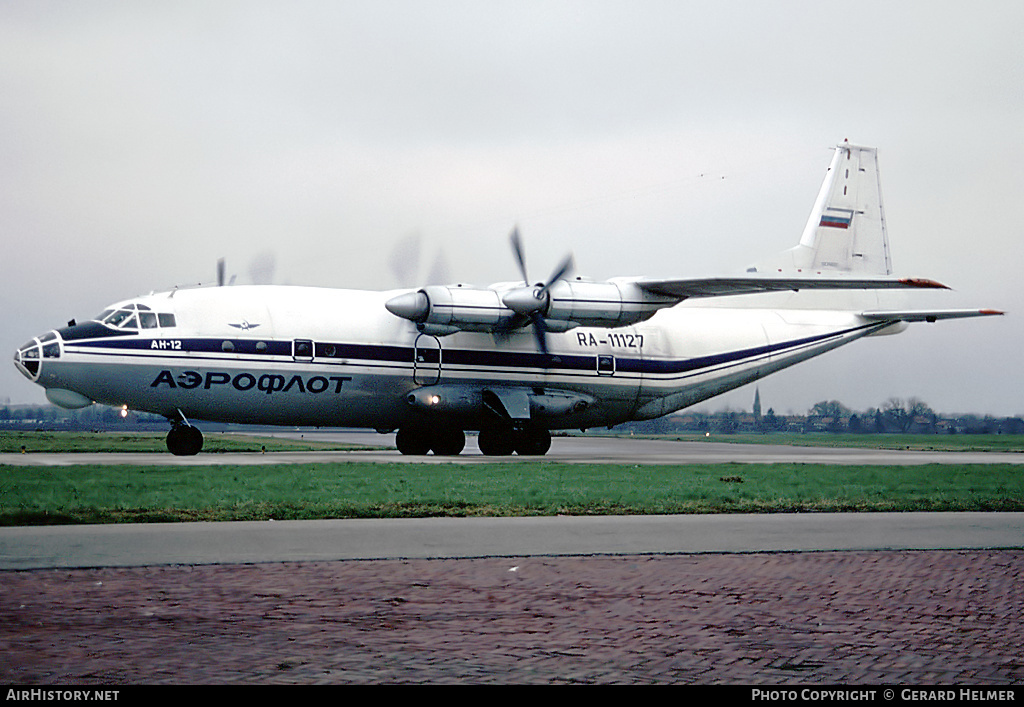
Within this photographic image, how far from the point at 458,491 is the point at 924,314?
2527 centimetres

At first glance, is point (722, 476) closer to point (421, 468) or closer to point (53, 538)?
point (421, 468)

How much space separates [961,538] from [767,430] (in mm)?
72741

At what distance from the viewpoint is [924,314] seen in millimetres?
38562

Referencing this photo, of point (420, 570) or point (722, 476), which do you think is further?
point (722, 476)

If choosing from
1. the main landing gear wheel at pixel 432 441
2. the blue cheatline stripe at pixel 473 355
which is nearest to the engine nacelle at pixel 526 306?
the blue cheatline stripe at pixel 473 355

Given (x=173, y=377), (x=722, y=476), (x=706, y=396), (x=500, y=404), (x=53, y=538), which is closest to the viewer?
(x=53, y=538)

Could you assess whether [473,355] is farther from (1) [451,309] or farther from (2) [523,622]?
(2) [523,622]

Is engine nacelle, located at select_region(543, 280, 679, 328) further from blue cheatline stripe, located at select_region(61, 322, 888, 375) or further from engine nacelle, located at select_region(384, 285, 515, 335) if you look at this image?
blue cheatline stripe, located at select_region(61, 322, 888, 375)

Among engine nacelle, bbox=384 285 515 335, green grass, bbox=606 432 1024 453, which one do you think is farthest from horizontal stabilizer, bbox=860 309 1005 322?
engine nacelle, bbox=384 285 515 335

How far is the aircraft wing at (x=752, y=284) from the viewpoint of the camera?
106ft

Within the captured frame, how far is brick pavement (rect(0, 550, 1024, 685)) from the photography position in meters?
6.65

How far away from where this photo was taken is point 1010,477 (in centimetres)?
2445

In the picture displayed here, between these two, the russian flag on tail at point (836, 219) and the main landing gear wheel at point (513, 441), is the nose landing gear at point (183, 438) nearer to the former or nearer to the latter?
the main landing gear wheel at point (513, 441)

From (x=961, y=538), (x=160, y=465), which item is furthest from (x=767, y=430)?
(x=961, y=538)
